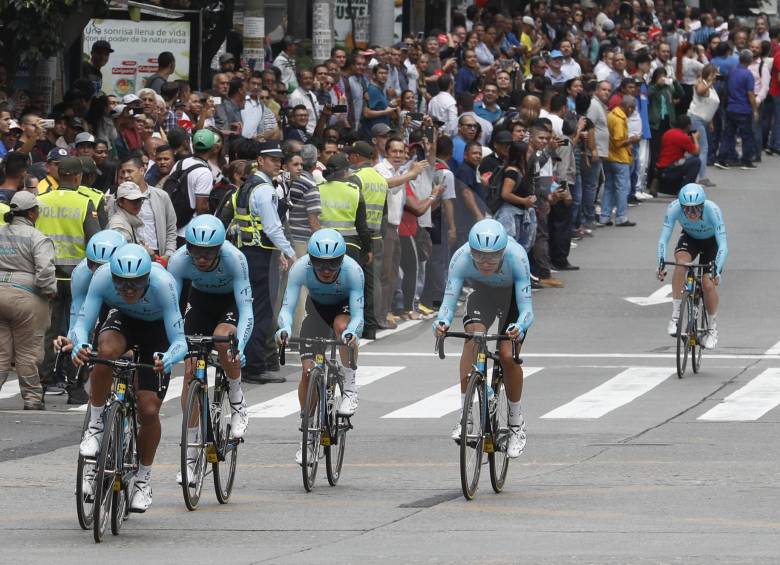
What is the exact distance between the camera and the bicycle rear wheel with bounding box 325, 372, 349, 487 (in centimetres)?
1289

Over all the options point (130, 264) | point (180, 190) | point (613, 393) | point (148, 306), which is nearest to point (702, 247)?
point (613, 393)

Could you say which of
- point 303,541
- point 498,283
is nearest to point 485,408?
point 498,283

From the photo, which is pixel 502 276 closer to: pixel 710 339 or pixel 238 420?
pixel 238 420

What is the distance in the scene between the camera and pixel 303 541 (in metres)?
10.6

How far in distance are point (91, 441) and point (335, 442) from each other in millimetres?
2516

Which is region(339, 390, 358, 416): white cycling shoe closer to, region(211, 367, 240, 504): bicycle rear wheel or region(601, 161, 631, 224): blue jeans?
region(211, 367, 240, 504): bicycle rear wheel

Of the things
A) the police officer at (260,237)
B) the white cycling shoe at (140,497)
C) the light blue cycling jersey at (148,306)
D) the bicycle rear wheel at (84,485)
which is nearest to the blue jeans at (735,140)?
the police officer at (260,237)

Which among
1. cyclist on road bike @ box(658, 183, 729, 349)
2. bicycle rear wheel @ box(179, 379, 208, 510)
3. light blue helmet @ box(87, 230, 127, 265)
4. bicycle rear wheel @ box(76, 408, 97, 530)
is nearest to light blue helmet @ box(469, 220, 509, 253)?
bicycle rear wheel @ box(179, 379, 208, 510)

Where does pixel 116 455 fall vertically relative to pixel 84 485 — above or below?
above

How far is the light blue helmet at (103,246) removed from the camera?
11.7m

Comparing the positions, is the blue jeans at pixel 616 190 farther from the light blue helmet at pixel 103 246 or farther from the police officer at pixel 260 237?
the light blue helmet at pixel 103 246

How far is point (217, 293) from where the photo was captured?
42.4 feet

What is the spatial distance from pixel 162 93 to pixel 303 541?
12.3 metres

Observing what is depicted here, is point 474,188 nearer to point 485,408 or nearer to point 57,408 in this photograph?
point 57,408
